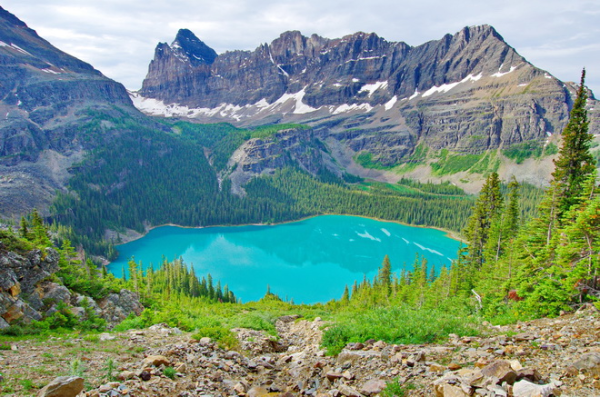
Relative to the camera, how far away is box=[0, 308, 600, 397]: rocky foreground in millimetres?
8781

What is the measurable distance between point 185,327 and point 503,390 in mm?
19318

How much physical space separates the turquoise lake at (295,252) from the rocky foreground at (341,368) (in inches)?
2789

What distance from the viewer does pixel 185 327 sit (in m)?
22.7

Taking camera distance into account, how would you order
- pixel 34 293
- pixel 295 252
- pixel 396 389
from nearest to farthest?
1. pixel 396 389
2. pixel 34 293
3. pixel 295 252

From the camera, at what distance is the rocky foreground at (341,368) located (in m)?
8.78

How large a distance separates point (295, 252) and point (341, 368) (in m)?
112

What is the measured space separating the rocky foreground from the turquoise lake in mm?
70837

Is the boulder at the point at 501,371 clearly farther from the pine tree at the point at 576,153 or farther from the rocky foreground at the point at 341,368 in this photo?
the pine tree at the point at 576,153

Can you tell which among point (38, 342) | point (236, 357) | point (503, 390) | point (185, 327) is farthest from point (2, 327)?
point (503, 390)

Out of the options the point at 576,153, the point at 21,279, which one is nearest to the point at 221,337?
the point at 21,279

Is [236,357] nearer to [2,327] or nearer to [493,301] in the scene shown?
[2,327]

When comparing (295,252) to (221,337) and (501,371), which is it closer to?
(221,337)

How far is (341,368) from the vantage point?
11922mm

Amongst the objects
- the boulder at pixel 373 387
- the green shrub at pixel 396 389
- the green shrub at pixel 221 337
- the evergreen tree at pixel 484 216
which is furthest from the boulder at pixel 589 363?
the evergreen tree at pixel 484 216
